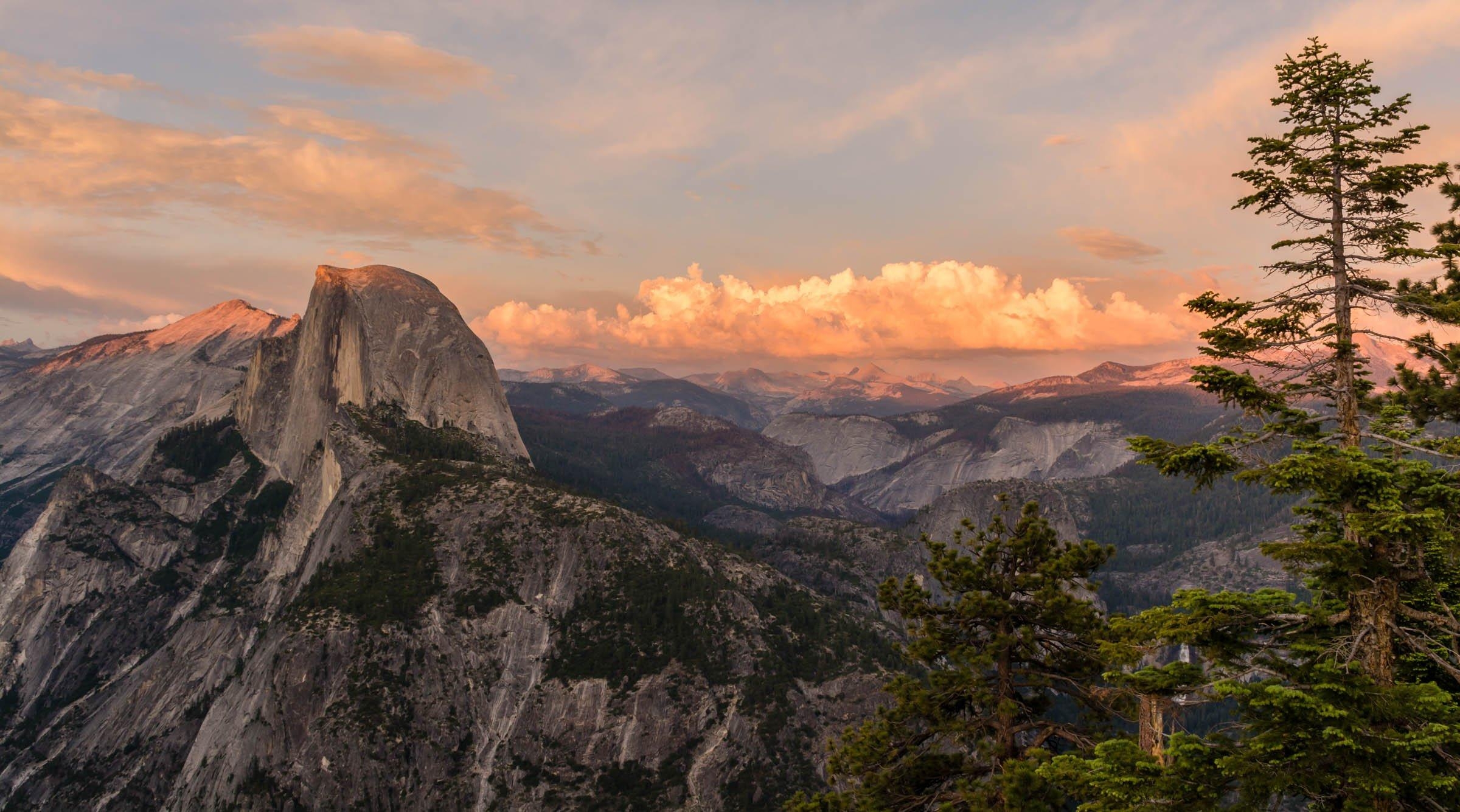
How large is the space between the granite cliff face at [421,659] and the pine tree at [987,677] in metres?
91.0

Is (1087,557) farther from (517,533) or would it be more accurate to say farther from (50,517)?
(50,517)

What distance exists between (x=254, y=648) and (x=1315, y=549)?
166 metres

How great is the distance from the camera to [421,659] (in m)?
124

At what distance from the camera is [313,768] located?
368ft

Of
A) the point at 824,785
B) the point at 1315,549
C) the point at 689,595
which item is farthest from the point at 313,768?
the point at 1315,549

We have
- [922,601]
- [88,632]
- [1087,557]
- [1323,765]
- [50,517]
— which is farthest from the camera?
[50,517]

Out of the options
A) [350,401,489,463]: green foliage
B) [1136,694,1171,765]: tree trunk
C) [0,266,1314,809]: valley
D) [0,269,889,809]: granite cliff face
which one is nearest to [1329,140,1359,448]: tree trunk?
[1136,694,1171,765]: tree trunk

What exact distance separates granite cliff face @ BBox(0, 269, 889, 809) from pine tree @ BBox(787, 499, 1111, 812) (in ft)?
299

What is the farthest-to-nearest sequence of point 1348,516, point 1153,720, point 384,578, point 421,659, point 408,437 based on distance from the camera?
point 408,437 < point 384,578 < point 421,659 < point 1153,720 < point 1348,516

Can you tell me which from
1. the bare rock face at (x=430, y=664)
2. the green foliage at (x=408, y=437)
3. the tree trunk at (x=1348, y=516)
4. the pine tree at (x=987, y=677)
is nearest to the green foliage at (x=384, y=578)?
the bare rock face at (x=430, y=664)

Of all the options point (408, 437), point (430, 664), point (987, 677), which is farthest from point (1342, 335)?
point (408, 437)

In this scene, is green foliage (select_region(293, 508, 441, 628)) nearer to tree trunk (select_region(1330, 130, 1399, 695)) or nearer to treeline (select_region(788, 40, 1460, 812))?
treeline (select_region(788, 40, 1460, 812))

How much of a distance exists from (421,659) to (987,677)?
377ft

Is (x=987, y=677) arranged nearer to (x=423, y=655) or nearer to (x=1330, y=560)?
(x=1330, y=560)
